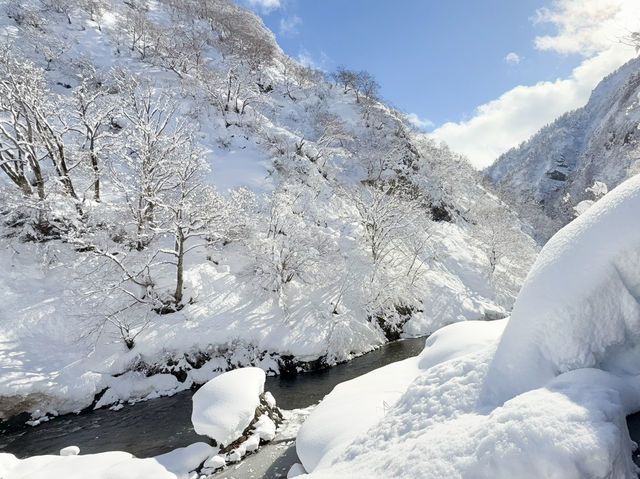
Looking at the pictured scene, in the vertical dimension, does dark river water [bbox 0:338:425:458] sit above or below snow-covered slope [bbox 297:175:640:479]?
below

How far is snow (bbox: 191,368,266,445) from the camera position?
9664 mm

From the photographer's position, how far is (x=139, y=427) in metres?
12.4

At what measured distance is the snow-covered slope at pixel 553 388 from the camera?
11.9ft

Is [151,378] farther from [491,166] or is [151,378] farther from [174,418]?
[491,166]

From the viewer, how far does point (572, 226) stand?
5047 millimetres

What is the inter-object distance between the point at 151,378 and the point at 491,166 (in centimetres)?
22017

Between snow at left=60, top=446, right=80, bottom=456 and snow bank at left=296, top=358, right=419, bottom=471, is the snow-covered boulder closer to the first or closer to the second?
snow bank at left=296, top=358, right=419, bottom=471

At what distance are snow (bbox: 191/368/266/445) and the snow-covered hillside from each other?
21.7 ft

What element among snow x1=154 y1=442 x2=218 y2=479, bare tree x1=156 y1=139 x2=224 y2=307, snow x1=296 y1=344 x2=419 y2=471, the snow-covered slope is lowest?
snow x1=154 y1=442 x2=218 y2=479

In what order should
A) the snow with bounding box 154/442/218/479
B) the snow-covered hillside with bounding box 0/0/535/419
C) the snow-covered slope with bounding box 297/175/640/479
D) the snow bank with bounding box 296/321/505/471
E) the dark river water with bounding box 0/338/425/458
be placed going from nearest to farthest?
1. the snow-covered slope with bounding box 297/175/640/479
2. the snow bank with bounding box 296/321/505/471
3. the snow with bounding box 154/442/218/479
4. the dark river water with bounding box 0/338/425/458
5. the snow-covered hillside with bounding box 0/0/535/419

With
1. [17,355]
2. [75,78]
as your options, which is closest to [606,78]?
[75,78]

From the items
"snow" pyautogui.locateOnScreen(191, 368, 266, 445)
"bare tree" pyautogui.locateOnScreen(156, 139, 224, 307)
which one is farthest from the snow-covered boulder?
"bare tree" pyautogui.locateOnScreen(156, 139, 224, 307)

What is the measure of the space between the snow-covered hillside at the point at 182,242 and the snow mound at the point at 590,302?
1465cm

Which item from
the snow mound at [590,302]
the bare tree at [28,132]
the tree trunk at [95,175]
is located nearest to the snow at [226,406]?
the snow mound at [590,302]
